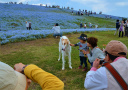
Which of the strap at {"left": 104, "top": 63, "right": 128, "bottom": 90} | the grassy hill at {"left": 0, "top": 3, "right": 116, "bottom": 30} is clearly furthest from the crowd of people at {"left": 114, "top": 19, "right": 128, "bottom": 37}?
the strap at {"left": 104, "top": 63, "right": 128, "bottom": 90}

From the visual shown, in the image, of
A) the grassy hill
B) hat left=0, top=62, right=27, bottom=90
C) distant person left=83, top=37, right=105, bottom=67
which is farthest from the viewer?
the grassy hill

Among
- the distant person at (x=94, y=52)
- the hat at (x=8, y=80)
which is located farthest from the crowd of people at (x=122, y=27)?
the hat at (x=8, y=80)

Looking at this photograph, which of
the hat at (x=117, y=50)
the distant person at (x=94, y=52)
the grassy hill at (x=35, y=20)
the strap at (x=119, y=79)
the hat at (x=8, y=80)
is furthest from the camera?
the grassy hill at (x=35, y=20)

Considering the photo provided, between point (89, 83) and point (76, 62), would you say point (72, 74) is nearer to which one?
point (76, 62)

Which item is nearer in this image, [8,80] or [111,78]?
[8,80]

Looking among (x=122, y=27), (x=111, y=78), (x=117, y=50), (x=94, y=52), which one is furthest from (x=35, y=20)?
(x=111, y=78)

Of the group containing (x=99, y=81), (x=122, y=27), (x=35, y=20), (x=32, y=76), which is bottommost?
(x=99, y=81)

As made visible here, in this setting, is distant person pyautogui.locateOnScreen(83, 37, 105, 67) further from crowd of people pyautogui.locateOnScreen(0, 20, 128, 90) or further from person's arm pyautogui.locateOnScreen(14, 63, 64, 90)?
person's arm pyautogui.locateOnScreen(14, 63, 64, 90)

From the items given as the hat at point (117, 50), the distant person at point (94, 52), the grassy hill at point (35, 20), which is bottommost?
the distant person at point (94, 52)

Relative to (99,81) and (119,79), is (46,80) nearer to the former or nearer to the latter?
(99,81)

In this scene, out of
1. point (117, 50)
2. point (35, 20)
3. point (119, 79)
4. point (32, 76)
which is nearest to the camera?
point (32, 76)

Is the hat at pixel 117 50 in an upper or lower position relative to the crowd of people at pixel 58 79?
upper

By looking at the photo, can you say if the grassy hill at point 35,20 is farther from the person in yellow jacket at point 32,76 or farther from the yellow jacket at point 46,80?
the yellow jacket at point 46,80

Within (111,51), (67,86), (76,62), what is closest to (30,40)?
(76,62)
